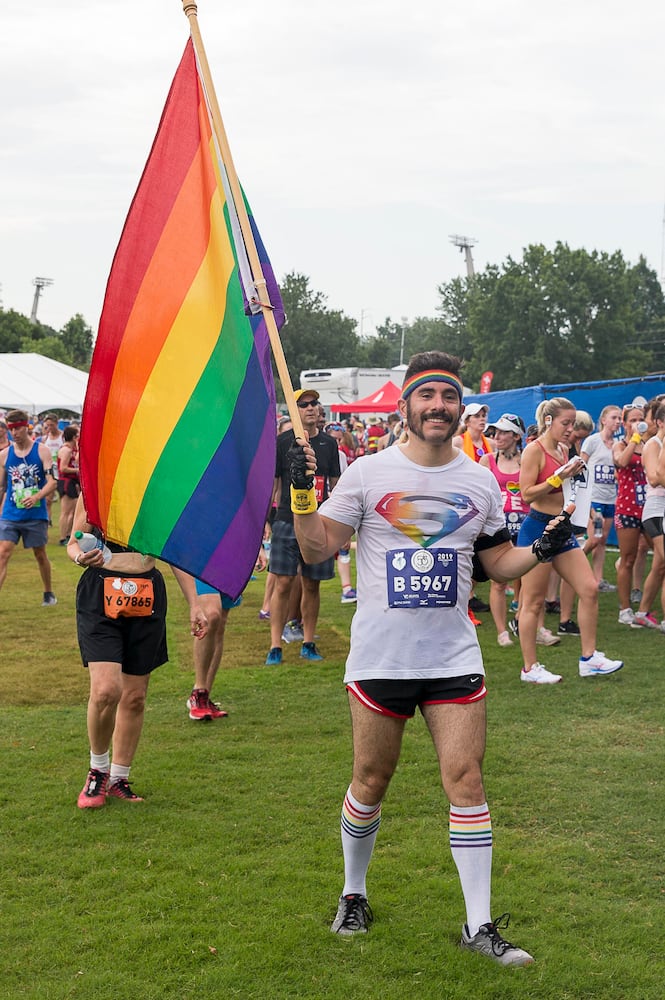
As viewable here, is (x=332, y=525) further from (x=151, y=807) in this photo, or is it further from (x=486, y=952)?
(x=151, y=807)

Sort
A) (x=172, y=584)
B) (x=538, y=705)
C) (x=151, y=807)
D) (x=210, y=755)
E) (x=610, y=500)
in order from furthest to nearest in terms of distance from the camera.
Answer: (x=172, y=584), (x=610, y=500), (x=538, y=705), (x=210, y=755), (x=151, y=807)

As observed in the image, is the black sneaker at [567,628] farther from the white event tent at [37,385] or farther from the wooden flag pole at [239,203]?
the white event tent at [37,385]

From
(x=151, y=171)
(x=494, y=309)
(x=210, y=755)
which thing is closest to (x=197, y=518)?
(x=151, y=171)

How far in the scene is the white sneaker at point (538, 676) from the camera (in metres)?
8.43

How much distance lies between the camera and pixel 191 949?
4164 millimetres

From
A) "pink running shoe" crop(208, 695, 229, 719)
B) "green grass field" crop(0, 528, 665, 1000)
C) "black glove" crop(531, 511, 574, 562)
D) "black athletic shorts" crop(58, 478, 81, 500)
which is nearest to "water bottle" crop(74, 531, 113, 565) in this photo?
"green grass field" crop(0, 528, 665, 1000)

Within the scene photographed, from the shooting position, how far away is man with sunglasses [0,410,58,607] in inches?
457

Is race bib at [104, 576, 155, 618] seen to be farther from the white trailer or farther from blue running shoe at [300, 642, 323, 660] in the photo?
the white trailer

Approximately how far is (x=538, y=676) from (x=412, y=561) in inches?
186

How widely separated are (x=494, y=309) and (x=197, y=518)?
68.9m

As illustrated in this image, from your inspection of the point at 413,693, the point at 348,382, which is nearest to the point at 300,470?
the point at 413,693

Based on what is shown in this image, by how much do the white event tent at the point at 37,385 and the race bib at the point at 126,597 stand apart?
29543 millimetres

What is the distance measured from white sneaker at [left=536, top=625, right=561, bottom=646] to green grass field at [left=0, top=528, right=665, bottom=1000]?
4.63ft

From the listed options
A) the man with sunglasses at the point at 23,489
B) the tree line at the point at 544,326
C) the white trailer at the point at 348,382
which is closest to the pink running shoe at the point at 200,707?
the man with sunglasses at the point at 23,489
